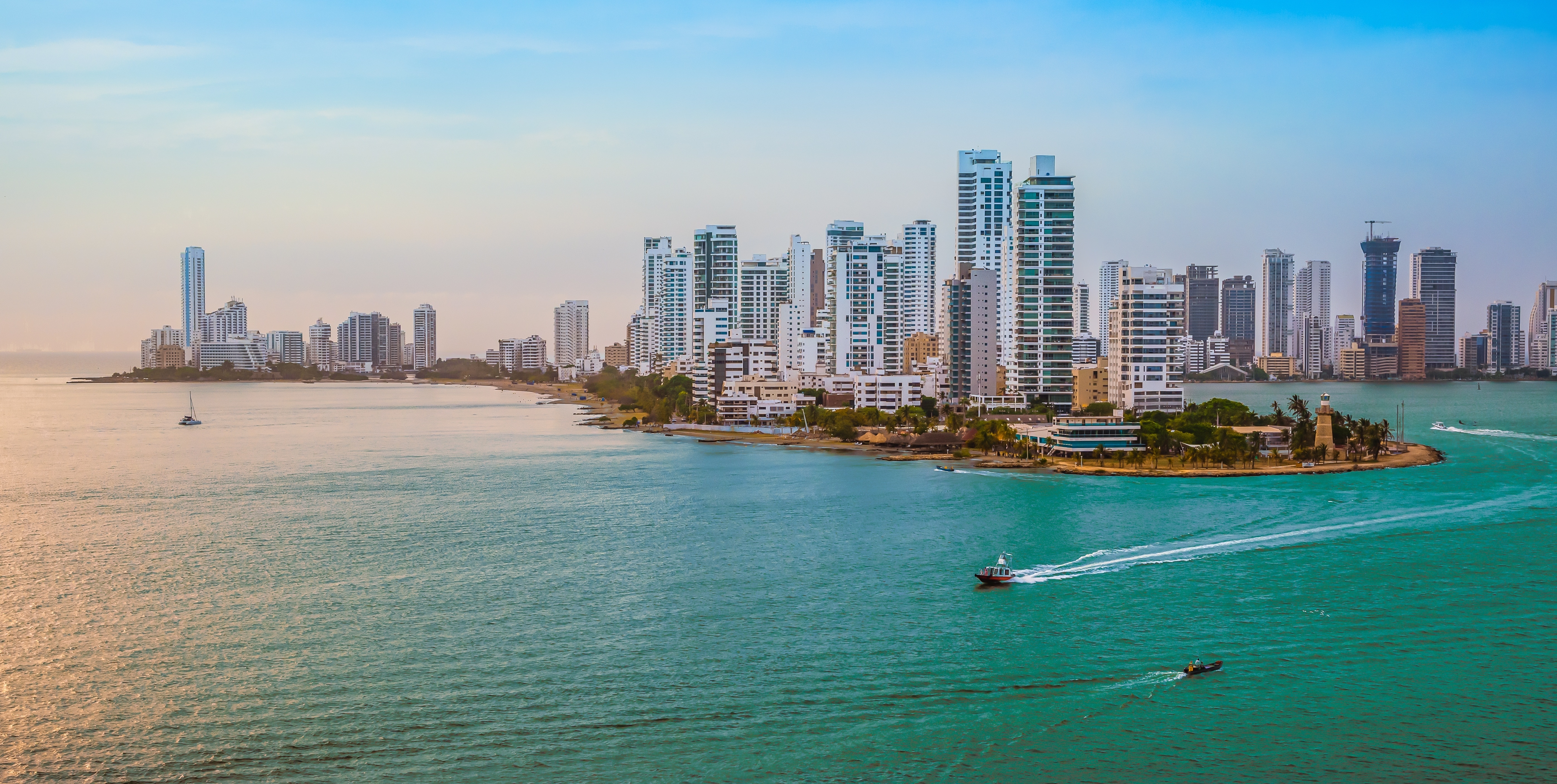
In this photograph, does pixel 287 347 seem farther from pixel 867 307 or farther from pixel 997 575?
pixel 997 575

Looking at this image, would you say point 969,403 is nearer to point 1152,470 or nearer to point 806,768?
point 1152,470

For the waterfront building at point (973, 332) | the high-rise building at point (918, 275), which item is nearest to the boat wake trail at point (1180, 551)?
the waterfront building at point (973, 332)

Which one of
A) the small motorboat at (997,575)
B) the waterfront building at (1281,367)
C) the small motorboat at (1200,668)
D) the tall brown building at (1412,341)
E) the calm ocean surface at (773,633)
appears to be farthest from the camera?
the waterfront building at (1281,367)

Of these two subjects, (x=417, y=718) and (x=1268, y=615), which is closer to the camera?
(x=417, y=718)

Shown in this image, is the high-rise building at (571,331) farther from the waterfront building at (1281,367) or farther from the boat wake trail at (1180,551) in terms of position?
the boat wake trail at (1180,551)

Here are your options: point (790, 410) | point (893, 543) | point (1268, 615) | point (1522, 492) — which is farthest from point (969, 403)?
point (1268, 615)

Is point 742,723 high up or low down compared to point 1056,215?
down

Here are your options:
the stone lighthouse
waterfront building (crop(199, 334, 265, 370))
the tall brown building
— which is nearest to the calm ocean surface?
Answer: the stone lighthouse
